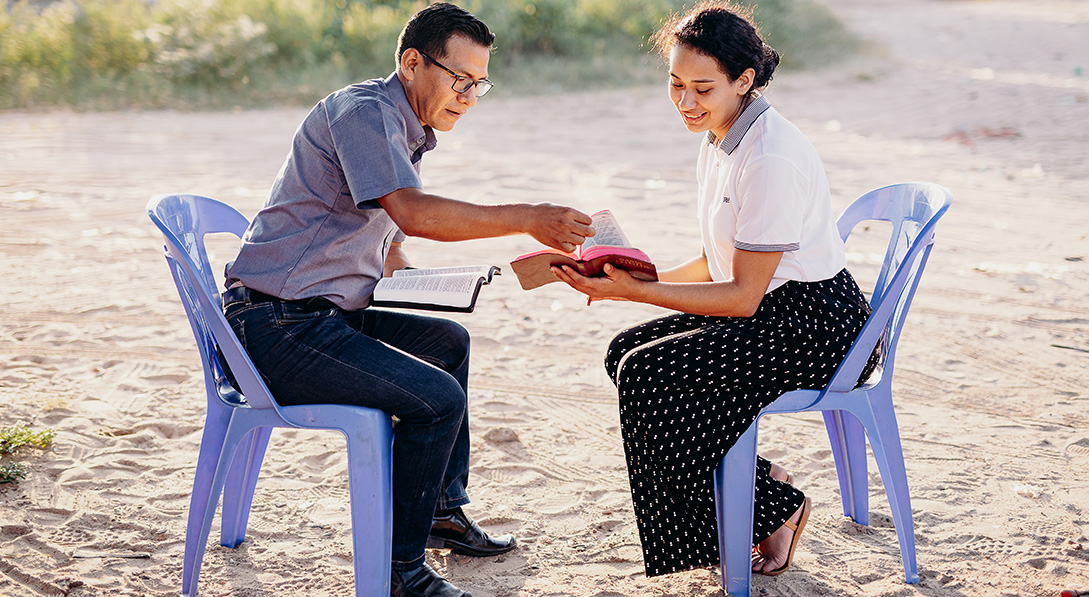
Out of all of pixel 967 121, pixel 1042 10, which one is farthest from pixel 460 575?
pixel 1042 10

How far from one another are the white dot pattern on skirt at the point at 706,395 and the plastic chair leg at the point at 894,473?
256 mm

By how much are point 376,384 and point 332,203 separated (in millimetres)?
586

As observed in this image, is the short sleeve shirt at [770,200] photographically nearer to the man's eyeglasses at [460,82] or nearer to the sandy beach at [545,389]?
the man's eyeglasses at [460,82]

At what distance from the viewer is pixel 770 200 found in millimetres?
2752

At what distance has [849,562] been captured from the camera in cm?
315

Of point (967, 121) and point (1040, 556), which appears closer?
point (1040, 556)

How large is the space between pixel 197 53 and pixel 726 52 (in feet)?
38.9

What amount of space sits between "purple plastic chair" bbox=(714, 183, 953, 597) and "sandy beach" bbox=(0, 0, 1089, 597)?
0.21m

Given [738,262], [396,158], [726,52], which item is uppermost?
[726,52]

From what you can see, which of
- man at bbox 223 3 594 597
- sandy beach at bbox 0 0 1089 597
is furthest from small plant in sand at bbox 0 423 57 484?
man at bbox 223 3 594 597

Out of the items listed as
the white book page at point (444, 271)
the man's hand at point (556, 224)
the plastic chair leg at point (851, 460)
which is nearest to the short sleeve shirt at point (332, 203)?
the white book page at point (444, 271)

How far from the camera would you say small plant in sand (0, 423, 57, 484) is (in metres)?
3.53

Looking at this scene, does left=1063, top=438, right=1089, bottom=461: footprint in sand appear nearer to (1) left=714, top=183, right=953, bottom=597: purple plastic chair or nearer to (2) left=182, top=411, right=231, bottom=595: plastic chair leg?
(1) left=714, top=183, right=953, bottom=597: purple plastic chair

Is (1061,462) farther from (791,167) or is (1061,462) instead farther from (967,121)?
(967,121)
